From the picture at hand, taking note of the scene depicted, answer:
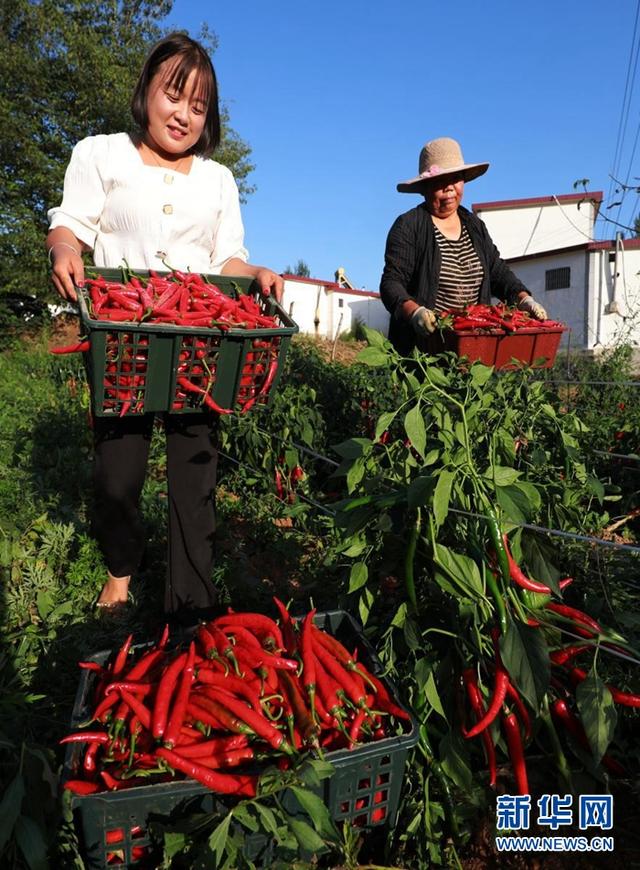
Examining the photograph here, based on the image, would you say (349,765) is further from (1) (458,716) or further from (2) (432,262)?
(2) (432,262)

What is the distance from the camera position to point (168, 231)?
2666 millimetres

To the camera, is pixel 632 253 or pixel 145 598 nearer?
pixel 145 598

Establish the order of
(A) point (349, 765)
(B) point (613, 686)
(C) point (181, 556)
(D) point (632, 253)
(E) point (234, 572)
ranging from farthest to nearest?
(D) point (632, 253), (E) point (234, 572), (C) point (181, 556), (B) point (613, 686), (A) point (349, 765)

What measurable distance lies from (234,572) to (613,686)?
193cm

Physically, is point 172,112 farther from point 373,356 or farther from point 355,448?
point 355,448

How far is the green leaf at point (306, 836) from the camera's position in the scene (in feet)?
4.57

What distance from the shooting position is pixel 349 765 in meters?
1.58

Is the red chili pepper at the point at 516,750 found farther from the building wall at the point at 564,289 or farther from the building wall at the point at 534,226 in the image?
the building wall at the point at 534,226

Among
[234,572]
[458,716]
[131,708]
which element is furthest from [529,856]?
[234,572]

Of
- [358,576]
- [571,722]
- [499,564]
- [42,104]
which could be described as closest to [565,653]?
[571,722]

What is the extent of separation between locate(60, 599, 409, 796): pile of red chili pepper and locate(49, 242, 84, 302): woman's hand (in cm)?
120

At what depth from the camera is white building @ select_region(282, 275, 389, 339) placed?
2655 centimetres

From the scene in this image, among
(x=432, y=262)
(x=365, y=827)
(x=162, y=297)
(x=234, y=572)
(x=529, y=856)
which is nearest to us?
(x=365, y=827)

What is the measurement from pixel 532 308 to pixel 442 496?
263cm
